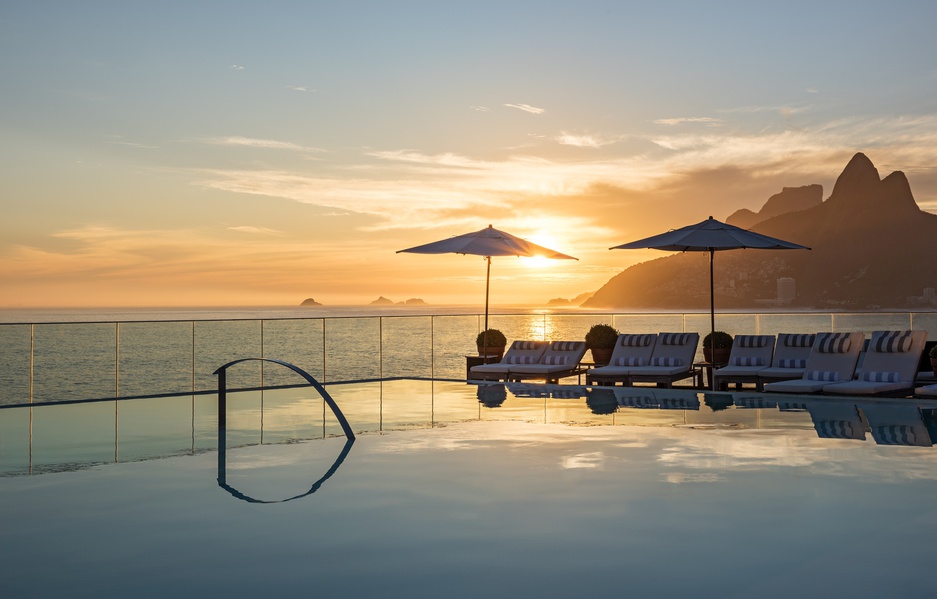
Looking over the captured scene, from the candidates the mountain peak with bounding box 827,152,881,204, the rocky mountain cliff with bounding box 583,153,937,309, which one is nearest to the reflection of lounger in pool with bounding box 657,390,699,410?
the rocky mountain cliff with bounding box 583,153,937,309

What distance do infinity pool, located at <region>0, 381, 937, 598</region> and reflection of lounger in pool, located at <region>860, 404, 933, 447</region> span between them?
12cm

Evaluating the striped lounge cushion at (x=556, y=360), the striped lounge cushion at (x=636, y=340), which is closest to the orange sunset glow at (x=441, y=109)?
the striped lounge cushion at (x=556, y=360)

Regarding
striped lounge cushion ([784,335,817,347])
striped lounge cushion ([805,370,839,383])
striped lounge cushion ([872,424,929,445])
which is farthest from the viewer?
striped lounge cushion ([784,335,817,347])

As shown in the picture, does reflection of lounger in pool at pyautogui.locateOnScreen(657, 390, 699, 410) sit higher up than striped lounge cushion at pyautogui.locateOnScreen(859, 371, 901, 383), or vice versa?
striped lounge cushion at pyautogui.locateOnScreen(859, 371, 901, 383)

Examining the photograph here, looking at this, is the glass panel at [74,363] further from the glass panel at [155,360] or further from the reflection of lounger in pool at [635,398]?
the reflection of lounger in pool at [635,398]

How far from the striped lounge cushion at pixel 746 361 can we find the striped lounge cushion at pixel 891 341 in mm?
1587

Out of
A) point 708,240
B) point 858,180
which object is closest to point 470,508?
point 708,240

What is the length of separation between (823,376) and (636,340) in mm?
2787

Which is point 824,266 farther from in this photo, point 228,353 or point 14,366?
point 14,366

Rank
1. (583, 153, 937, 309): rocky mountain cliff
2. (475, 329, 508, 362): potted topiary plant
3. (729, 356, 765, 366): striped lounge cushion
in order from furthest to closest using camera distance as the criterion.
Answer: (583, 153, 937, 309): rocky mountain cliff
(475, 329, 508, 362): potted topiary plant
(729, 356, 765, 366): striped lounge cushion

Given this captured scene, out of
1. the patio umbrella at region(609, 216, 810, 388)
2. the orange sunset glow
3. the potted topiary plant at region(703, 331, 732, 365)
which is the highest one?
the orange sunset glow

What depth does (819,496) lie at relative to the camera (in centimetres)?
557

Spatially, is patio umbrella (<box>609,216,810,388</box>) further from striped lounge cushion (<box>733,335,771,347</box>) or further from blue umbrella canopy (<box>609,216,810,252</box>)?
striped lounge cushion (<box>733,335,771,347</box>)

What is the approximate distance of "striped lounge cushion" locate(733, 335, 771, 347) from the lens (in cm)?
1205
